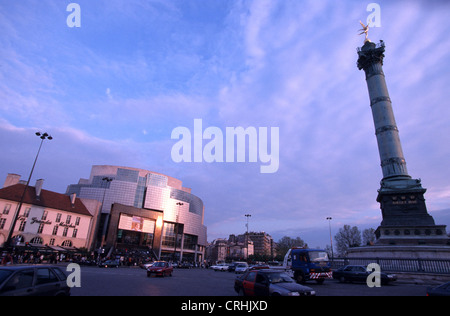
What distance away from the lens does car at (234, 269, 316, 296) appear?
8422 mm

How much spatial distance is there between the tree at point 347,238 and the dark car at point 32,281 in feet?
283

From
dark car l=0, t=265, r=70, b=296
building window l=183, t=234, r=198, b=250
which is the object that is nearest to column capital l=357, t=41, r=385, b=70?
dark car l=0, t=265, r=70, b=296

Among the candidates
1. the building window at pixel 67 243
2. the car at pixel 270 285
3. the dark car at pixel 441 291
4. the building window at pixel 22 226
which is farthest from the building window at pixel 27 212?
the dark car at pixel 441 291

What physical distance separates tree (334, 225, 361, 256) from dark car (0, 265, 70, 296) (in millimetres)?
86111

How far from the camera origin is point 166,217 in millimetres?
84562

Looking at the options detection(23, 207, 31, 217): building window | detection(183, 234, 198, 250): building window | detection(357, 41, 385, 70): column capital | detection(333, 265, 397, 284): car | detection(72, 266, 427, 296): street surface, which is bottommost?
detection(72, 266, 427, 296): street surface

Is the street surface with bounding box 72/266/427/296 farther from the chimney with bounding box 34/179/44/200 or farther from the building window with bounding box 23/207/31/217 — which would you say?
the chimney with bounding box 34/179/44/200

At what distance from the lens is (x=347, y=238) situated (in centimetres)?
7925

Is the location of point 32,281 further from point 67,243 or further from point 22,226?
point 67,243

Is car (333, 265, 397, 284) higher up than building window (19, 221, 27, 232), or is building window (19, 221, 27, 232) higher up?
building window (19, 221, 27, 232)

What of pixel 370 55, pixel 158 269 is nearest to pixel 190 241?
pixel 158 269

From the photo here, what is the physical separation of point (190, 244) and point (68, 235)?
161 ft
